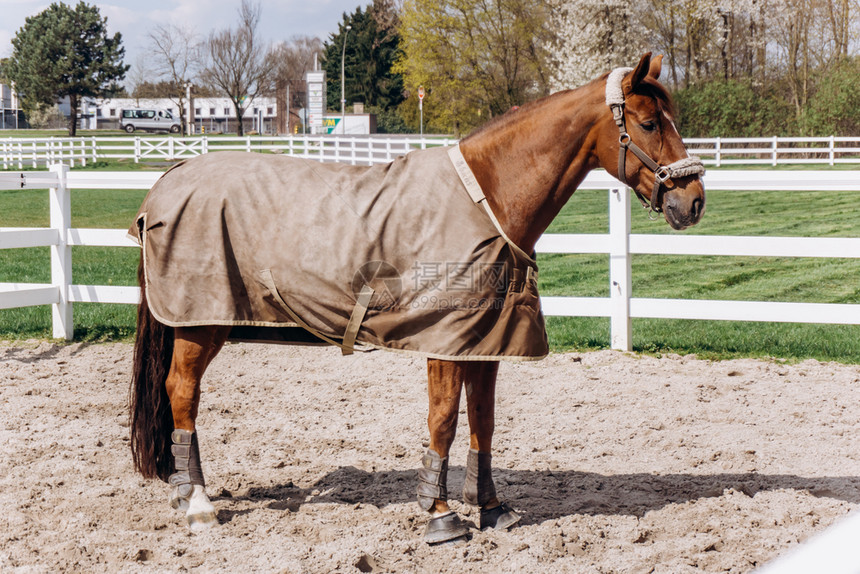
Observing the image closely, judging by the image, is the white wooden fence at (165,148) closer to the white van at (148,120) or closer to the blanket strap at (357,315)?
the white van at (148,120)

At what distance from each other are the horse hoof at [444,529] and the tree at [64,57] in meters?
53.1

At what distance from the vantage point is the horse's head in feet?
9.96

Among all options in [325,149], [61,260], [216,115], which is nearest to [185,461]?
[61,260]

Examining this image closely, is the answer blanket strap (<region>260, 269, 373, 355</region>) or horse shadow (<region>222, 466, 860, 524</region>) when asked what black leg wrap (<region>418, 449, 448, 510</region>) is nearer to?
horse shadow (<region>222, 466, 860, 524</region>)

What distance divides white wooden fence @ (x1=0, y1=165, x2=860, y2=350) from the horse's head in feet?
9.80

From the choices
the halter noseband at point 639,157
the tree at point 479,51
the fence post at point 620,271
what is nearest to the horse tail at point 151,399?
the halter noseband at point 639,157

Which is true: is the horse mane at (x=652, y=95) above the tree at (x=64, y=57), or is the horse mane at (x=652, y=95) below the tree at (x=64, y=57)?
below

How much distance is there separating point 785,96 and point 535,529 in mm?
32601

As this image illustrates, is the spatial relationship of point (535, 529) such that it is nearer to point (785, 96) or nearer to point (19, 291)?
point (19, 291)

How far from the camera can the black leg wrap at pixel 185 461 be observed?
350 centimetres

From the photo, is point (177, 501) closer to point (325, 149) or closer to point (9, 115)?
point (325, 149)

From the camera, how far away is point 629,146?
10.0 feet

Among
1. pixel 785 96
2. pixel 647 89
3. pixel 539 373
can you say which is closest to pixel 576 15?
pixel 785 96

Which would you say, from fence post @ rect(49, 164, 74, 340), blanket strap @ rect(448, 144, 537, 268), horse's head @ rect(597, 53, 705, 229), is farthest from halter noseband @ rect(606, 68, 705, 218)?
fence post @ rect(49, 164, 74, 340)
